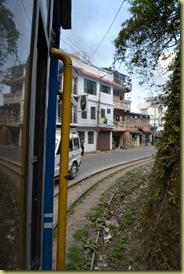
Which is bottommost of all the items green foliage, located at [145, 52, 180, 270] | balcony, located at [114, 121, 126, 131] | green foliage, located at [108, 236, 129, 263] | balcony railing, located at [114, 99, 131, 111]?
green foliage, located at [108, 236, 129, 263]

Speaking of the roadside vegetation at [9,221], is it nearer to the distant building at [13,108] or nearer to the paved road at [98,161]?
the distant building at [13,108]

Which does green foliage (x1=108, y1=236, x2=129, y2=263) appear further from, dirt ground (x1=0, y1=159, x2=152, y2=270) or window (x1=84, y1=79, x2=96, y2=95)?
window (x1=84, y1=79, x2=96, y2=95)

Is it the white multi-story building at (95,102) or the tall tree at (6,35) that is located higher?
the white multi-story building at (95,102)

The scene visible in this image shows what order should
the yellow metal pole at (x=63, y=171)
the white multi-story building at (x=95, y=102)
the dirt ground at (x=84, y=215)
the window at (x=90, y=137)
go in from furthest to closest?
the window at (x=90, y=137)
the white multi-story building at (x=95, y=102)
the dirt ground at (x=84, y=215)
the yellow metal pole at (x=63, y=171)

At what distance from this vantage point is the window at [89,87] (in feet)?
85.0

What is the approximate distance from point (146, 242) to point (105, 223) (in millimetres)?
1923

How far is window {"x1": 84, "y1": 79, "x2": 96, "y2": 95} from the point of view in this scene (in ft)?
85.0

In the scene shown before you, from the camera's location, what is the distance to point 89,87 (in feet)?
86.8

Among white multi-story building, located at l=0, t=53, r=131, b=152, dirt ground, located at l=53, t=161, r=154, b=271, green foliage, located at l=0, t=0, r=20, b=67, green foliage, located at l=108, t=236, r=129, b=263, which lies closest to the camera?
green foliage, located at l=0, t=0, r=20, b=67

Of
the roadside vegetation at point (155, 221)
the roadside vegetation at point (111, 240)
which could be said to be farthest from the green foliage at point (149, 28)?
the roadside vegetation at point (111, 240)

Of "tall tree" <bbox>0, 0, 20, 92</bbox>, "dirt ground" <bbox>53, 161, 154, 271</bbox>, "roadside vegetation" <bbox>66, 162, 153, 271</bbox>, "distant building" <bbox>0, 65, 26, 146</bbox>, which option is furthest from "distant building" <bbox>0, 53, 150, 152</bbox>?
"tall tree" <bbox>0, 0, 20, 92</bbox>

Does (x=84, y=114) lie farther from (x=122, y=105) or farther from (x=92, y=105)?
(x=122, y=105)

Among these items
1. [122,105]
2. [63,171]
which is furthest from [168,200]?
[122,105]

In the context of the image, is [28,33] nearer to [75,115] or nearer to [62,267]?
[62,267]
